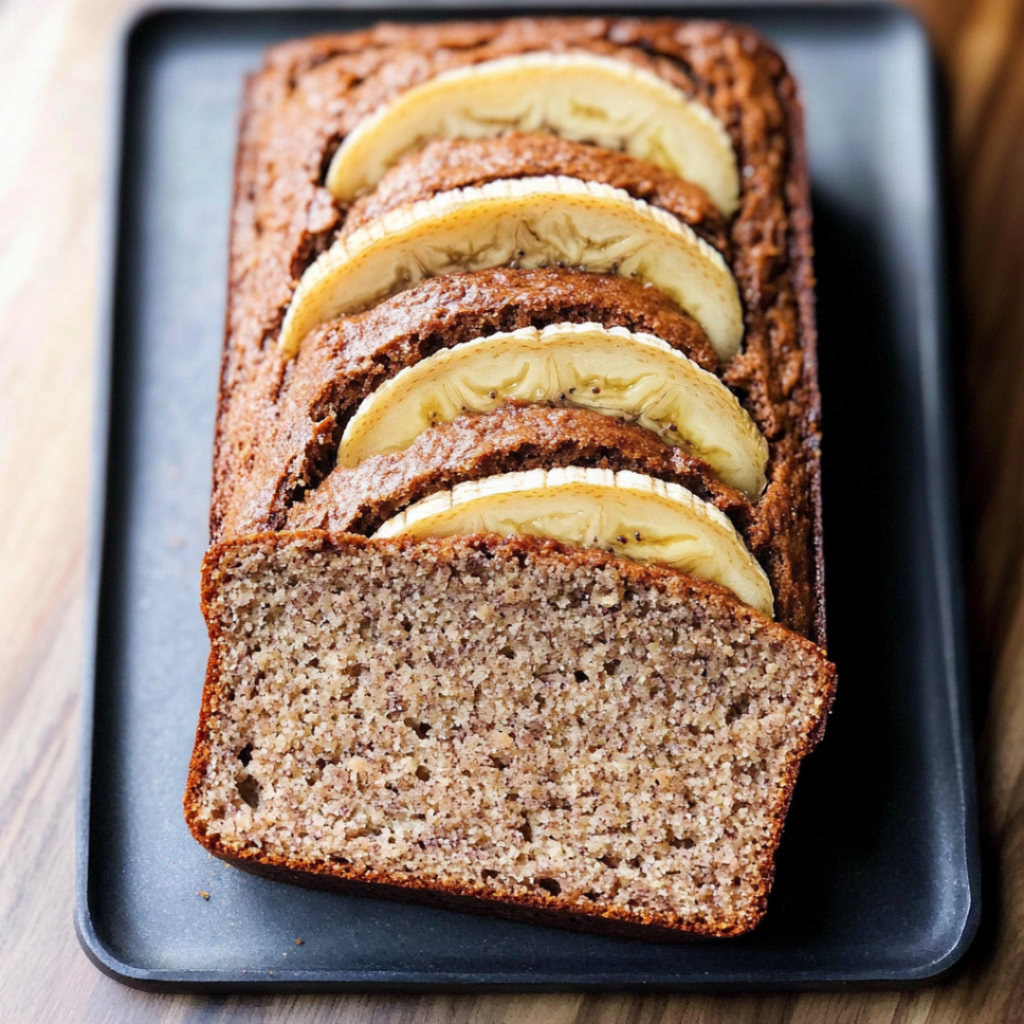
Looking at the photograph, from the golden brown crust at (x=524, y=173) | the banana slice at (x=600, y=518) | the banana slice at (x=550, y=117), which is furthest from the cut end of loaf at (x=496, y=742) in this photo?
the banana slice at (x=550, y=117)

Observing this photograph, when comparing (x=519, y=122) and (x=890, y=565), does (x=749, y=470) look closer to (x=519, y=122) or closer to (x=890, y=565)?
(x=890, y=565)

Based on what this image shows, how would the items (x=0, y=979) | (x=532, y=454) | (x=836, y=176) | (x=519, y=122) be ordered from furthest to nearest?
(x=836, y=176), (x=519, y=122), (x=0, y=979), (x=532, y=454)

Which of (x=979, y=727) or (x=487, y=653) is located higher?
A: (x=487, y=653)

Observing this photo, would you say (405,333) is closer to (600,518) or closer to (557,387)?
(557,387)

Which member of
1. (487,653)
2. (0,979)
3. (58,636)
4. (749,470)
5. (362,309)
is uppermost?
(362,309)

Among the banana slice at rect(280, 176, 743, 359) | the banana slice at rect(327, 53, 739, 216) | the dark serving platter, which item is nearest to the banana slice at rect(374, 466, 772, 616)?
the banana slice at rect(280, 176, 743, 359)

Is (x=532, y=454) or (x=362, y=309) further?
(x=362, y=309)

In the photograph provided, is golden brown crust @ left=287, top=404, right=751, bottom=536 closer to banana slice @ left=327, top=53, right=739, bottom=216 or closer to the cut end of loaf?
the cut end of loaf

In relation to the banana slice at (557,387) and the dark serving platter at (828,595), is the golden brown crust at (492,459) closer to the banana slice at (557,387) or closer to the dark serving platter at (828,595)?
the banana slice at (557,387)

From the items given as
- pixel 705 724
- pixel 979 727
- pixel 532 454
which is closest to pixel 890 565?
pixel 979 727
